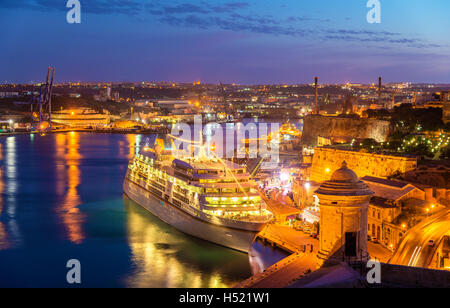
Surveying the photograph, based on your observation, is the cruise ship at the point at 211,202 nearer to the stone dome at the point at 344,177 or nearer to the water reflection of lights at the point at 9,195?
the water reflection of lights at the point at 9,195

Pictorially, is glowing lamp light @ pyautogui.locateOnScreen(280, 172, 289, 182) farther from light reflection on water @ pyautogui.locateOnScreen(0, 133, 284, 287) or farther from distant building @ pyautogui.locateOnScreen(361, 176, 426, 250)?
distant building @ pyautogui.locateOnScreen(361, 176, 426, 250)

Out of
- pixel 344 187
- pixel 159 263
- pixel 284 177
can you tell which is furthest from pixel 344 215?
pixel 284 177

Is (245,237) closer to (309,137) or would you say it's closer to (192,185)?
(192,185)

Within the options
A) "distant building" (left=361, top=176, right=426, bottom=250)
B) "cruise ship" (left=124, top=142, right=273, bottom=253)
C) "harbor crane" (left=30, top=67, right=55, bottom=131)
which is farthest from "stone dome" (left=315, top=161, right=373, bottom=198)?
"harbor crane" (left=30, top=67, right=55, bottom=131)

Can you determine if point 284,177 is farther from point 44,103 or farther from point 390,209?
point 44,103

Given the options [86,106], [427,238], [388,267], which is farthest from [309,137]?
[86,106]

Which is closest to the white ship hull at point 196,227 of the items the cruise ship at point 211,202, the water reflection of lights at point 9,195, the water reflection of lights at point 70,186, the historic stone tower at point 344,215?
the cruise ship at point 211,202
